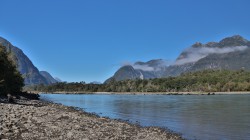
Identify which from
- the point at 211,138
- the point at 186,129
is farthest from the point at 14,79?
the point at 211,138

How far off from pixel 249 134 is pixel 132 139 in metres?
16.4

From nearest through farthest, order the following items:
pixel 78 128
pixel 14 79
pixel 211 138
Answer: pixel 78 128 < pixel 211 138 < pixel 14 79

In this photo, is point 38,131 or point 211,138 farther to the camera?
point 211,138

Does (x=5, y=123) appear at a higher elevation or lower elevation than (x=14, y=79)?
lower

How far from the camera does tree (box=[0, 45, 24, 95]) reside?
282 ft

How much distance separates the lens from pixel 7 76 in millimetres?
100312

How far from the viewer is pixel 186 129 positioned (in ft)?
151

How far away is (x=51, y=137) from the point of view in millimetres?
27703

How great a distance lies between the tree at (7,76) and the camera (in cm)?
8597

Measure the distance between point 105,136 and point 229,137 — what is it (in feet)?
50.2

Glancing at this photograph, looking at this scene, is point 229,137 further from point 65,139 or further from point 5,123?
point 5,123

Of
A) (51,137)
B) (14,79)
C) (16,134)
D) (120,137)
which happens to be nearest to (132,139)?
(120,137)

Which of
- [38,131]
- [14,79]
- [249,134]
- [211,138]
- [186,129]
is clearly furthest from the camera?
[14,79]

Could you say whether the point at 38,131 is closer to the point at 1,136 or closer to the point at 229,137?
the point at 1,136
